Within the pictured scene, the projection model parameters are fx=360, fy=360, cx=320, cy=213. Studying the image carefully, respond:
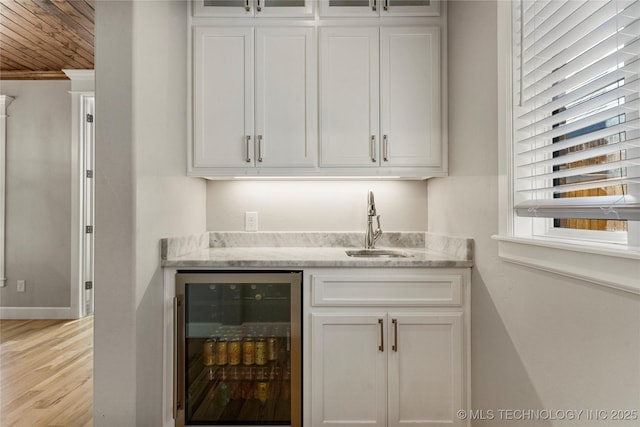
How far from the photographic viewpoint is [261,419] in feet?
5.85

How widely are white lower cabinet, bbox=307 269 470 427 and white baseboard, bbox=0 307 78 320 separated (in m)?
3.37

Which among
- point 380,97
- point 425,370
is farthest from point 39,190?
point 425,370

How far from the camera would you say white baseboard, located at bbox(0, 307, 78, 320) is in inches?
149

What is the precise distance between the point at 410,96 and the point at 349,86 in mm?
353

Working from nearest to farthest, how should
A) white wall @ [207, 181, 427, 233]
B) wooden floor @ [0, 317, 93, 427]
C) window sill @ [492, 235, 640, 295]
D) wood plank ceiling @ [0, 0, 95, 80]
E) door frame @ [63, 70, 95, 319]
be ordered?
window sill @ [492, 235, 640, 295]
wooden floor @ [0, 317, 93, 427]
white wall @ [207, 181, 427, 233]
wood plank ceiling @ [0, 0, 95, 80]
door frame @ [63, 70, 95, 319]

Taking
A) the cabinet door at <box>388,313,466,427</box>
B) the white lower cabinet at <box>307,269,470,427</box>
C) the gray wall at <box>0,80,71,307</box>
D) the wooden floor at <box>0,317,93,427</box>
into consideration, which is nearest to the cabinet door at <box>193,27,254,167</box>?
the white lower cabinet at <box>307,269,470,427</box>

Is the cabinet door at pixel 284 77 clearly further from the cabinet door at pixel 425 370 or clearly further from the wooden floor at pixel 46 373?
the wooden floor at pixel 46 373

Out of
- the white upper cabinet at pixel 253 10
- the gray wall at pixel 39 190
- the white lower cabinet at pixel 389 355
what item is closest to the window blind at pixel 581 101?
the white lower cabinet at pixel 389 355

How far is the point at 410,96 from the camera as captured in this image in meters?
2.05

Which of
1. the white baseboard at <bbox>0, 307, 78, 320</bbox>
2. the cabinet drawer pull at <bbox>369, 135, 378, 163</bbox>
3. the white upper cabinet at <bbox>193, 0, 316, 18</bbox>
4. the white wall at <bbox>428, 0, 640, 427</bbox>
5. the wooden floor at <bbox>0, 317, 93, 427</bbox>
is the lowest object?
the wooden floor at <bbox>0, 317, 93, 427</bbox>

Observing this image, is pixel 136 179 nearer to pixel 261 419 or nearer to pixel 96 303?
pixel 96 303

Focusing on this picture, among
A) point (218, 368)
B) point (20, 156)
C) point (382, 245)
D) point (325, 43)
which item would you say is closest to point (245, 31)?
point (325, 43)

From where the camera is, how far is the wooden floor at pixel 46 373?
2010 mm

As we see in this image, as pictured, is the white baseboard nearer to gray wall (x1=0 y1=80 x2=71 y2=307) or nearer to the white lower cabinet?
gray wall (x1=0 y1=80 x2=71 y2=307)
